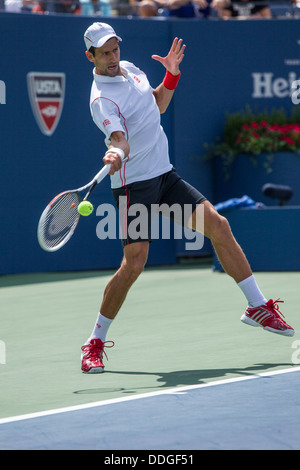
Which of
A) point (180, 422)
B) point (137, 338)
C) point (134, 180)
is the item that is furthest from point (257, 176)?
point (180, 422)

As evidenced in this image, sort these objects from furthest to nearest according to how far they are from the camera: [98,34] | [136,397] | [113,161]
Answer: [98,34] → [113,161] → [136,397]

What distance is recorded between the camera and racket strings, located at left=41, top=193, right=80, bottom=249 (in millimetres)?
4922

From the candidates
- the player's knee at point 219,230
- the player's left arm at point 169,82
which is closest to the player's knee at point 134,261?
the player's knee at point 219,230

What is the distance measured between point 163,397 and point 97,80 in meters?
1.86

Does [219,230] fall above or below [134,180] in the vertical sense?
below

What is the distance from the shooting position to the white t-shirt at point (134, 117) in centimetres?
504

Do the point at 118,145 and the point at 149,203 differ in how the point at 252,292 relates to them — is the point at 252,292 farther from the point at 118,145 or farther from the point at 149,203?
the point at 118,145

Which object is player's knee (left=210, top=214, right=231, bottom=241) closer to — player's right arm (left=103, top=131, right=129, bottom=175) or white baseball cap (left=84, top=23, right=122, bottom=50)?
player's right arm (left=103, top=131, right=129, bottom=175)

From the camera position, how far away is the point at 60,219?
5.05 metres

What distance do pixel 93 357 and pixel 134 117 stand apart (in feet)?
4.49

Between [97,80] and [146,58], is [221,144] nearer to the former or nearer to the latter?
[146,58]

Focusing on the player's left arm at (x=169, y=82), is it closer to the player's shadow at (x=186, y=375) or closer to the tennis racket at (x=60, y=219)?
the tennis racket at (x=60, y=219)

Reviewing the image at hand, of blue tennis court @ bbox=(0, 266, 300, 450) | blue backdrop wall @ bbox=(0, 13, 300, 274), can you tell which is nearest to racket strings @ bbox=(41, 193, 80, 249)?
blue tennis court @ bbox=(0, 266, 300, 450)
